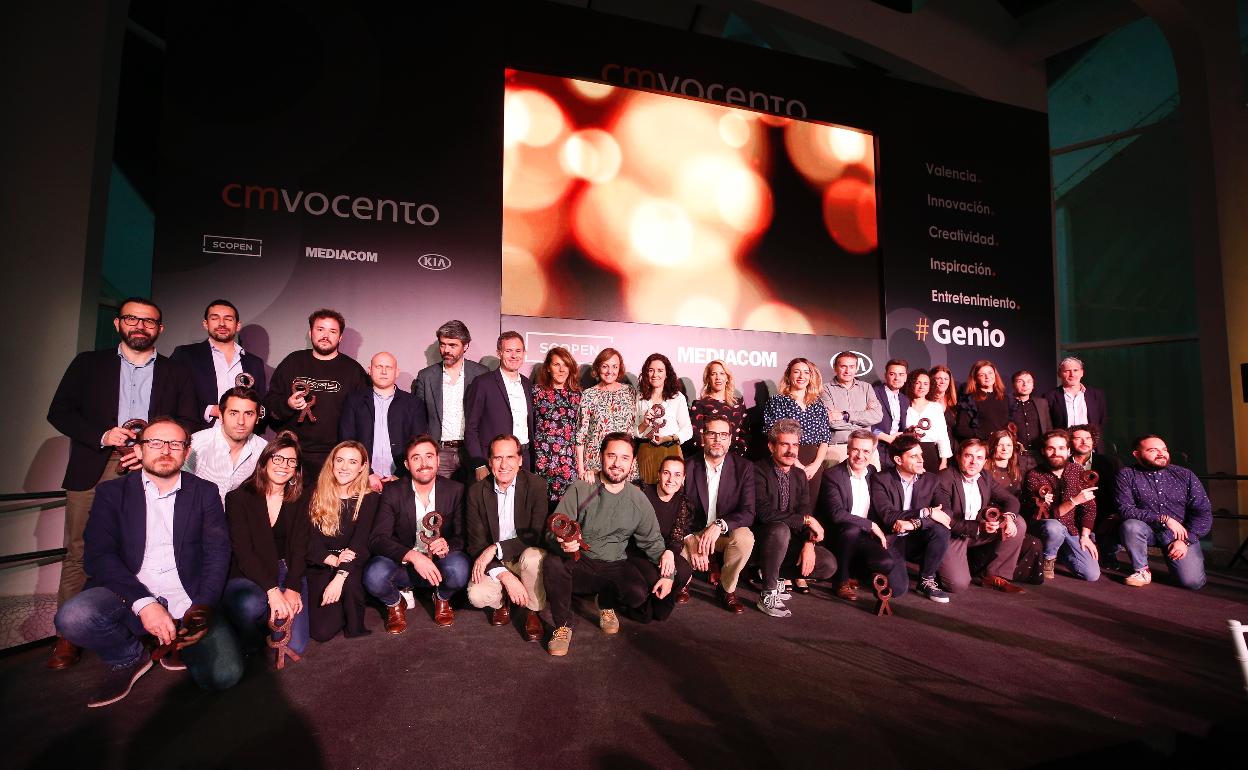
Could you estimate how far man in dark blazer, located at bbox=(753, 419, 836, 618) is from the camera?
3672mm

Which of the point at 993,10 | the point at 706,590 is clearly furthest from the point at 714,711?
the point at 993,10

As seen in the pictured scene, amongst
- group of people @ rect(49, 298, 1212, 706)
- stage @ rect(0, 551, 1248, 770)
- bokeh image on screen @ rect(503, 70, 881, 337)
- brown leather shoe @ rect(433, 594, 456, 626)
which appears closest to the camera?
stage @ rect(0, 551, 1248, 770)

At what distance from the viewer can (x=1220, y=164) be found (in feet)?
20.8

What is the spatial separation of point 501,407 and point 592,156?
262cm

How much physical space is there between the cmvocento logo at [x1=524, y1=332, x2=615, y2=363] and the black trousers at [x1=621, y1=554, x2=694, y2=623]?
2075 mm

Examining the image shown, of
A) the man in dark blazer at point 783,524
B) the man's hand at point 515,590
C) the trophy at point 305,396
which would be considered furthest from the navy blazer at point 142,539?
the man in dark blazer at point 783,524

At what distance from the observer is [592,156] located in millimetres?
5410

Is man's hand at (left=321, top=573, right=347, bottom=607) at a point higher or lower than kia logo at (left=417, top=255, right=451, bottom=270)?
lower

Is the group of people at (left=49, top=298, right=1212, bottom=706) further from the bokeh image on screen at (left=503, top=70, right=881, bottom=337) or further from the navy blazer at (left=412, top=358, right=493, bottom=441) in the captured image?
the bokeh image on screen at (left=503, top=70, right=881, bottom=337)

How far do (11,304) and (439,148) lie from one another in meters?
3.12

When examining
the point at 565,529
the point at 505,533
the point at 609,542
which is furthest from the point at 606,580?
the point at 505,533

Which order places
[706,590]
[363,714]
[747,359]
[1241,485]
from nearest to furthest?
[363,714] → [706,590] → [747,359] → [1241,485]

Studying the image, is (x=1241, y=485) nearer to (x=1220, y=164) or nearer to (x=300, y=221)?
(x=1220, y=164)

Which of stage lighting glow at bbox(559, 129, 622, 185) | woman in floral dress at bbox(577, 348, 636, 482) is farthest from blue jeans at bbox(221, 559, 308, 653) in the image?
stage lighting glow at bbox(559, 129, 622, 185)
